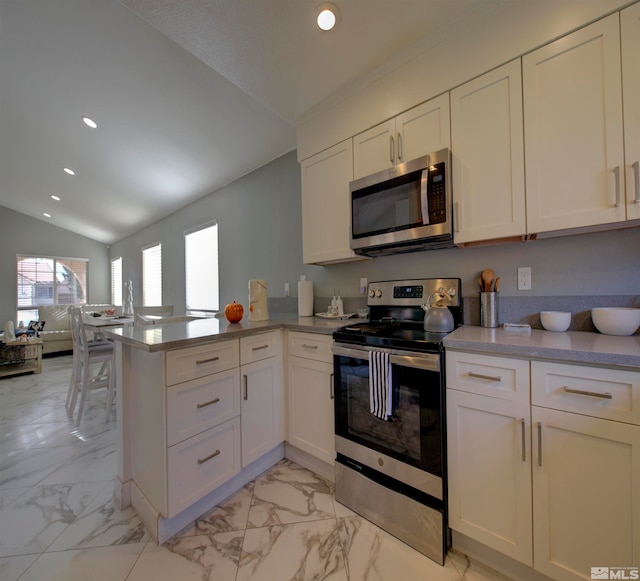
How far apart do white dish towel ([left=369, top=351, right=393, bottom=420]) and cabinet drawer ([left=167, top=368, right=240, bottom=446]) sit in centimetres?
78

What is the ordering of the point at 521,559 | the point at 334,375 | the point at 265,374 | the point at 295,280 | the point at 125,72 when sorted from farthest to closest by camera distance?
the point at 295,280 → the point at 125,72 → the point at 265,374 → the point at 334,375 → the point at 521,559

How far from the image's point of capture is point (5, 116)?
3240 millimetres

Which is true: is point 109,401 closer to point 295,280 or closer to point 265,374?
point 265,374

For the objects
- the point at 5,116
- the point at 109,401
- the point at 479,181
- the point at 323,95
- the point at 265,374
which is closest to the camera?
the point at 479,181

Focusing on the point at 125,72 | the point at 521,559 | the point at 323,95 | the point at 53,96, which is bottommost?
the point at 521,559

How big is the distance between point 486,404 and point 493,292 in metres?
0.66

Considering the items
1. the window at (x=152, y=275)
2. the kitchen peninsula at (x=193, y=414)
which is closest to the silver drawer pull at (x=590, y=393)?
the kitchen peninsula at (x=193, y=414)

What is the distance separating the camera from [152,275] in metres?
5.60

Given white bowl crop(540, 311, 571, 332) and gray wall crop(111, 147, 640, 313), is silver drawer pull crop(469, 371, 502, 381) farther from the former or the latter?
gray wall crop(111, 147, 640, 313)

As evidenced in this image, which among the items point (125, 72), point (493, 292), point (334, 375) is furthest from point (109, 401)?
point (493, 292)

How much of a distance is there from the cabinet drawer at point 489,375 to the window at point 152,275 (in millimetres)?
5494

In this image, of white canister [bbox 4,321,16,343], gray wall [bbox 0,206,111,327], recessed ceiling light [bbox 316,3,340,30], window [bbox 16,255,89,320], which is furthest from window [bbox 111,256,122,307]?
recessed ceiling light [bbox 316,3,340,30]

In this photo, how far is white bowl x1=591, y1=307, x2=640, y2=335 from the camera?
1.17m

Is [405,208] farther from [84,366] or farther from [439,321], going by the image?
[84,366]
